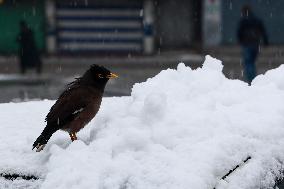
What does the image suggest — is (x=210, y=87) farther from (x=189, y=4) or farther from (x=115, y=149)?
Result: (x=189, y=4)

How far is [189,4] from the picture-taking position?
2584cm

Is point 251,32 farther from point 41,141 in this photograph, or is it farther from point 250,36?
point 41,141

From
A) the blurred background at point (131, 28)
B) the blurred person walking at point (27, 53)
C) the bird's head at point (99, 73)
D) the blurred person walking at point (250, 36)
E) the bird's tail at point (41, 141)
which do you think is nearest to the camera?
the bird's tail at point (41, 141)

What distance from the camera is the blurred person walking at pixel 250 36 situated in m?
13.6

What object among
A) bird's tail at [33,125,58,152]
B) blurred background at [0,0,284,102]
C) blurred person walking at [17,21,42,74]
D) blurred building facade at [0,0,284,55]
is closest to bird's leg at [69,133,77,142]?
bird's tail at [33,125,58,152]

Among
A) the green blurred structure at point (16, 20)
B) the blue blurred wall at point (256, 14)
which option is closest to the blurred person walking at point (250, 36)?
the blue blurred wall at point (256, 14)

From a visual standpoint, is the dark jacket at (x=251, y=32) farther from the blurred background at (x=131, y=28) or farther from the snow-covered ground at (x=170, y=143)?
the snow-covered ground at (x=170, y=143)

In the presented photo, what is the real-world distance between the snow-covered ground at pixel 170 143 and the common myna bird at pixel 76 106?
0.23 ft

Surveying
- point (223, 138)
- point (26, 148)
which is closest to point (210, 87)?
point (223, 138)

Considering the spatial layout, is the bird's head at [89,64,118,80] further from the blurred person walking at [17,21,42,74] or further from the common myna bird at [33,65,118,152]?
the blurred person walking at [17,21,42,74]

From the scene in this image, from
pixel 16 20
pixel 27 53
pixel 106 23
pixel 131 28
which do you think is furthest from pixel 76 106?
pixel 16 20

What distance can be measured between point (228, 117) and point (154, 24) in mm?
22530

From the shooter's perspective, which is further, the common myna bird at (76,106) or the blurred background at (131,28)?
the blurred background at (131,28)

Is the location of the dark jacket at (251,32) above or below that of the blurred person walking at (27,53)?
above
